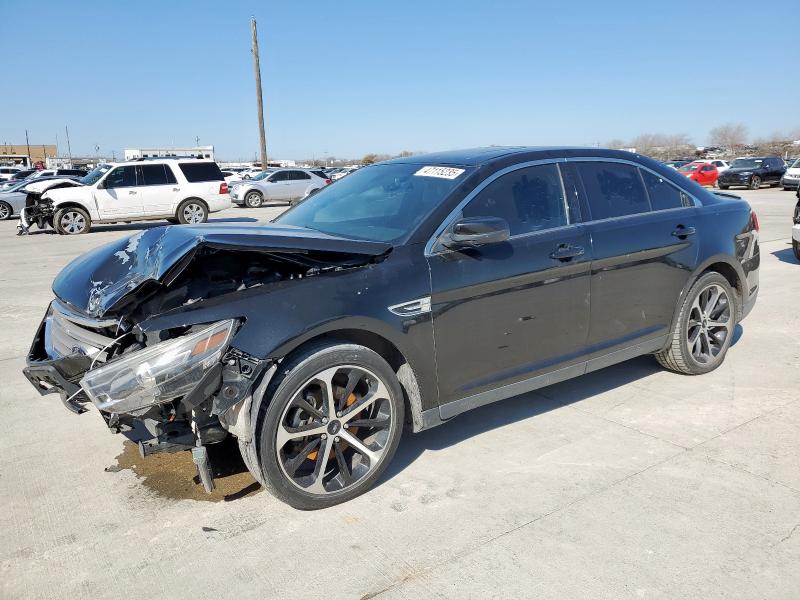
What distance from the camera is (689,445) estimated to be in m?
3.79

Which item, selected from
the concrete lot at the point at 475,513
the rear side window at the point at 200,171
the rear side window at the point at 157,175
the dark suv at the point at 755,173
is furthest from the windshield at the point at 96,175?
the dark suv at the point at 755,173

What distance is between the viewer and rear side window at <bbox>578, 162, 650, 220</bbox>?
4160mm

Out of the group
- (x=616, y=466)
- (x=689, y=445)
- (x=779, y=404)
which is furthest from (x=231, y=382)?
(x=779, y=404)

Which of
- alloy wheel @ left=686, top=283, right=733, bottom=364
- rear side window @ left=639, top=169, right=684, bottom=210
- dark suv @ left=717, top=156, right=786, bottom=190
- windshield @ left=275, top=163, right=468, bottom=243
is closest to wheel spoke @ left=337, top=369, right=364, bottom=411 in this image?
windshield @ left=275, top=163, right=468, bottom=243

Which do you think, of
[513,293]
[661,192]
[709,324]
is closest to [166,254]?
[513,293]

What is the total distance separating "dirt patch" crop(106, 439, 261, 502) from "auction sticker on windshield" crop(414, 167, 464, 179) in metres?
2.08

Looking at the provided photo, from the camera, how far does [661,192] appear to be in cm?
460

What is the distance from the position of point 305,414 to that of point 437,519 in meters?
0.83

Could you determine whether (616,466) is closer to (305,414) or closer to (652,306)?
(652,306)

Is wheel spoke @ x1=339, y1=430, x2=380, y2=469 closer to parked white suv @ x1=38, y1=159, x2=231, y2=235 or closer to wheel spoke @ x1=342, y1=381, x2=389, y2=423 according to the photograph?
wheel spoke @ x1=342, y1=381, x2=389, y2=423

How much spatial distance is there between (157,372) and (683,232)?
3682 millimetres

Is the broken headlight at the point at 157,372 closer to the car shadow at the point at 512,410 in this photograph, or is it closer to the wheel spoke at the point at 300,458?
the wheel spoke at the point at 300,458

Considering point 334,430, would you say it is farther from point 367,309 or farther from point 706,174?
point 706,174

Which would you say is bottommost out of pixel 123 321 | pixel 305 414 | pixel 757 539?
pixel 757 539
